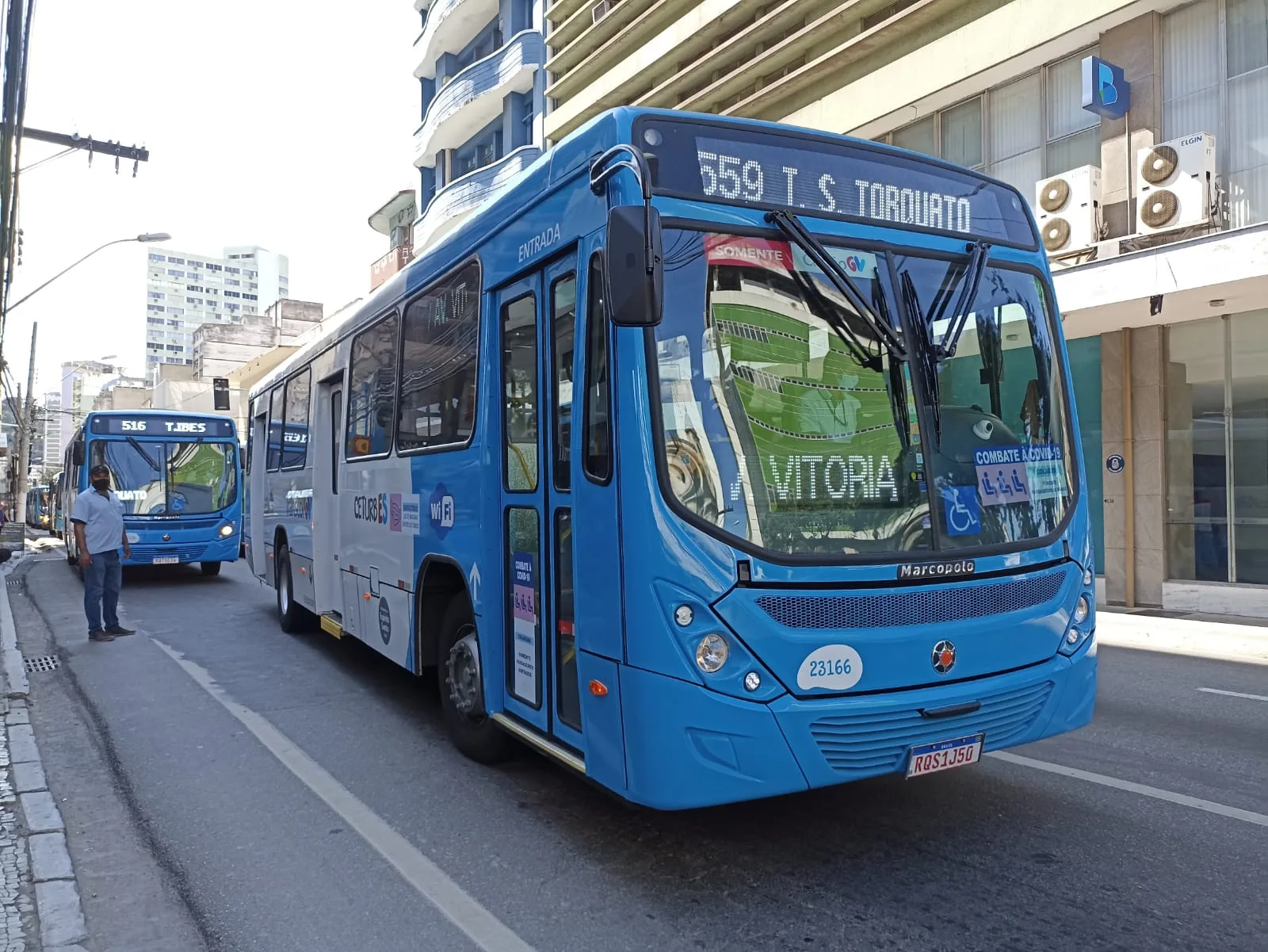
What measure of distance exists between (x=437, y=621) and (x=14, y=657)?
5567mm

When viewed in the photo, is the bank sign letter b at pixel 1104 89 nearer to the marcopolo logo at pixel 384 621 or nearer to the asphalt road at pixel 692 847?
the asphalt road at pixel 692 847

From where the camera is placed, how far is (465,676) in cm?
588

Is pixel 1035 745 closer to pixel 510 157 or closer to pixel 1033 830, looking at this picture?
pixel 1033 830

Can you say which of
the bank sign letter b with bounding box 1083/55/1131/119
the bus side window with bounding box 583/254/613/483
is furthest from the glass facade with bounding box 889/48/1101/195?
the bus side window with bounding box 583/254/613/483

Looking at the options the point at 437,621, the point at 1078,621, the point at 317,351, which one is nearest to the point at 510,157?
the point at 317,351

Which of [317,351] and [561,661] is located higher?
[317,351]

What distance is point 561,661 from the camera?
462 cm

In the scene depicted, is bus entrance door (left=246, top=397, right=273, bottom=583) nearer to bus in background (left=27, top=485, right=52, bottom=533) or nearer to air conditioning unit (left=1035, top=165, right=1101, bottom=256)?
air conditioning unit (left=1035, top=165, right=1101, bottom=256)

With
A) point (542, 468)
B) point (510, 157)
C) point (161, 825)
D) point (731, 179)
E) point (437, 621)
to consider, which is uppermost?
point (510, 157)

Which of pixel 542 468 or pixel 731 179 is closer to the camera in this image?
pixel 731 179

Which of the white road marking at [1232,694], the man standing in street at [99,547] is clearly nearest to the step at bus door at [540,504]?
the white road marking at [1232,694]

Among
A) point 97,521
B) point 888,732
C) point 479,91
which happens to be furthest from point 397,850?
point 479,91

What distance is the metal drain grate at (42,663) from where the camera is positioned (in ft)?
30.1

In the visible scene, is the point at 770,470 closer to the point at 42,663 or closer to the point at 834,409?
the point at 834,409
